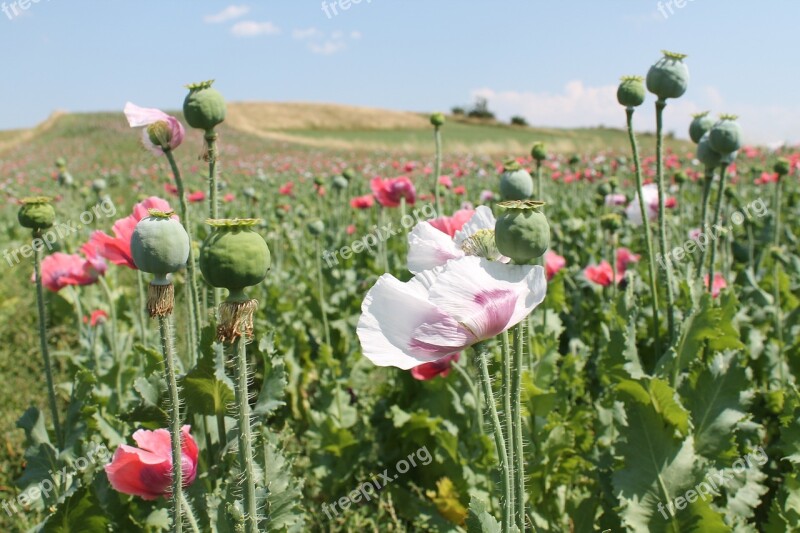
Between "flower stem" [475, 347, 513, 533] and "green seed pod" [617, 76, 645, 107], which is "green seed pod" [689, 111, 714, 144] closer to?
"green seed pod" [617, 76, 645, 107]

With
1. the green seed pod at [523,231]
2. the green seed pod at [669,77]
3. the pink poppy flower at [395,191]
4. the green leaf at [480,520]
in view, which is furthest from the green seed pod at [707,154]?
the pink poppy flower at [395,191]

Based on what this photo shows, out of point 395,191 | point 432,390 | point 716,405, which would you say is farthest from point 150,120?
point 395,191

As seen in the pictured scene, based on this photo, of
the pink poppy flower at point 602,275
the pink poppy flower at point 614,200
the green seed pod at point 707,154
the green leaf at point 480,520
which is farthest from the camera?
the pink poppy flower at point 614,200

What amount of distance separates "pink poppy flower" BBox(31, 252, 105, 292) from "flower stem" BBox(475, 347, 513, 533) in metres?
2.57

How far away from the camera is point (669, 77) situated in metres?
1.92

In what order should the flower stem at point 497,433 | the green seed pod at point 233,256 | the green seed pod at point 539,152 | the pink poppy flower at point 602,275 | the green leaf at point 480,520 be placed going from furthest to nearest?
the pink poppy flower at point 602,275 < the green seed pod at point 539,152 < the green leaf at point 480,520 < the flower stem at point 497,433 < the green seed pod at point 233,256

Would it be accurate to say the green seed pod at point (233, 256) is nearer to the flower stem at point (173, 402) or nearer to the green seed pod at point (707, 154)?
the flower stem at point (173, 402)

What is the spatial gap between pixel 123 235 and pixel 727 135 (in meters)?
1.92

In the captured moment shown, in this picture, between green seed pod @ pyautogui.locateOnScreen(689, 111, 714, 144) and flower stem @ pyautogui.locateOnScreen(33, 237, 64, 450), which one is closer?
flower stem @ pyautogui.locateOnScreen(33, 237, 64, 450)

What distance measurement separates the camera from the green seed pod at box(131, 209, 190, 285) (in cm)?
119

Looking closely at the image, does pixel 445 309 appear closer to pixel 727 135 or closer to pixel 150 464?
pixel 150 464

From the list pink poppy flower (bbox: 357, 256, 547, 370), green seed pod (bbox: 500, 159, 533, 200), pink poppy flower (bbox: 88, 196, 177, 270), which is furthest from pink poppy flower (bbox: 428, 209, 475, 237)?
pink poppy flower (bbox: 357, 256, 547, 370)

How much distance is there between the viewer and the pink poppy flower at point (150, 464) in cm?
165

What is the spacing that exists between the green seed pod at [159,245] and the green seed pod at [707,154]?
1815 mm
